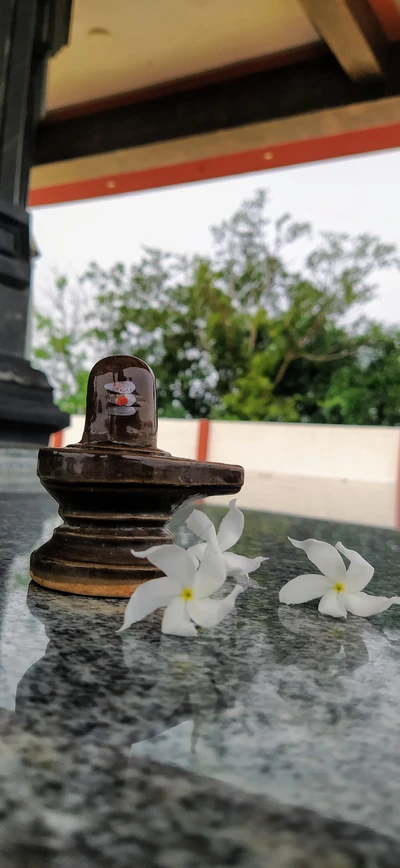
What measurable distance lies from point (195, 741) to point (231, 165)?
709 centimetres

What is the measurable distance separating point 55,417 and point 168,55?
Answer: 164 inches

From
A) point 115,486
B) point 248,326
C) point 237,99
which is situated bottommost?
point 115,486

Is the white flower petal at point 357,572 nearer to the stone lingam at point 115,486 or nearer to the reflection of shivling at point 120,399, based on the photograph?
the stone lingam at point 115,486

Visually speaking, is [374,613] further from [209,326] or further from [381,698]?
[209,326]

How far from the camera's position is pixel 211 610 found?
21.1 inches

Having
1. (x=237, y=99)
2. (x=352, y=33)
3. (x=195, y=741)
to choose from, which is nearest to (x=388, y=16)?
(x=352, y=33)

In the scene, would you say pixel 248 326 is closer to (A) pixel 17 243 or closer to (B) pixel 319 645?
(A) pixel 17 243

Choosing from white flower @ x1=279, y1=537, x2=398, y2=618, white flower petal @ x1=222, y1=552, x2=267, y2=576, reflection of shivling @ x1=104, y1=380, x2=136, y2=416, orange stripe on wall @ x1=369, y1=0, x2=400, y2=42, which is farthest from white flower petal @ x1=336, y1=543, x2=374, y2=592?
orange stripe on wall @ x1=369, y1=0, x2=400, y2=42

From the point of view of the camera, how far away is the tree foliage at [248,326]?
50.9 feet

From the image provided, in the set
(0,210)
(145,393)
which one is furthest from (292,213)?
(145,393)

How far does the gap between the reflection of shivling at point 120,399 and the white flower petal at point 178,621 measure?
20 centimetres

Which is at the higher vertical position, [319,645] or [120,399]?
[120,399]

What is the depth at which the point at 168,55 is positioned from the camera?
5195 mm

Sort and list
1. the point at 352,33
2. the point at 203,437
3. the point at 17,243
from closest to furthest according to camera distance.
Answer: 1. the point at 17,243
2. the point at 352,33
3. the point at 203,437
